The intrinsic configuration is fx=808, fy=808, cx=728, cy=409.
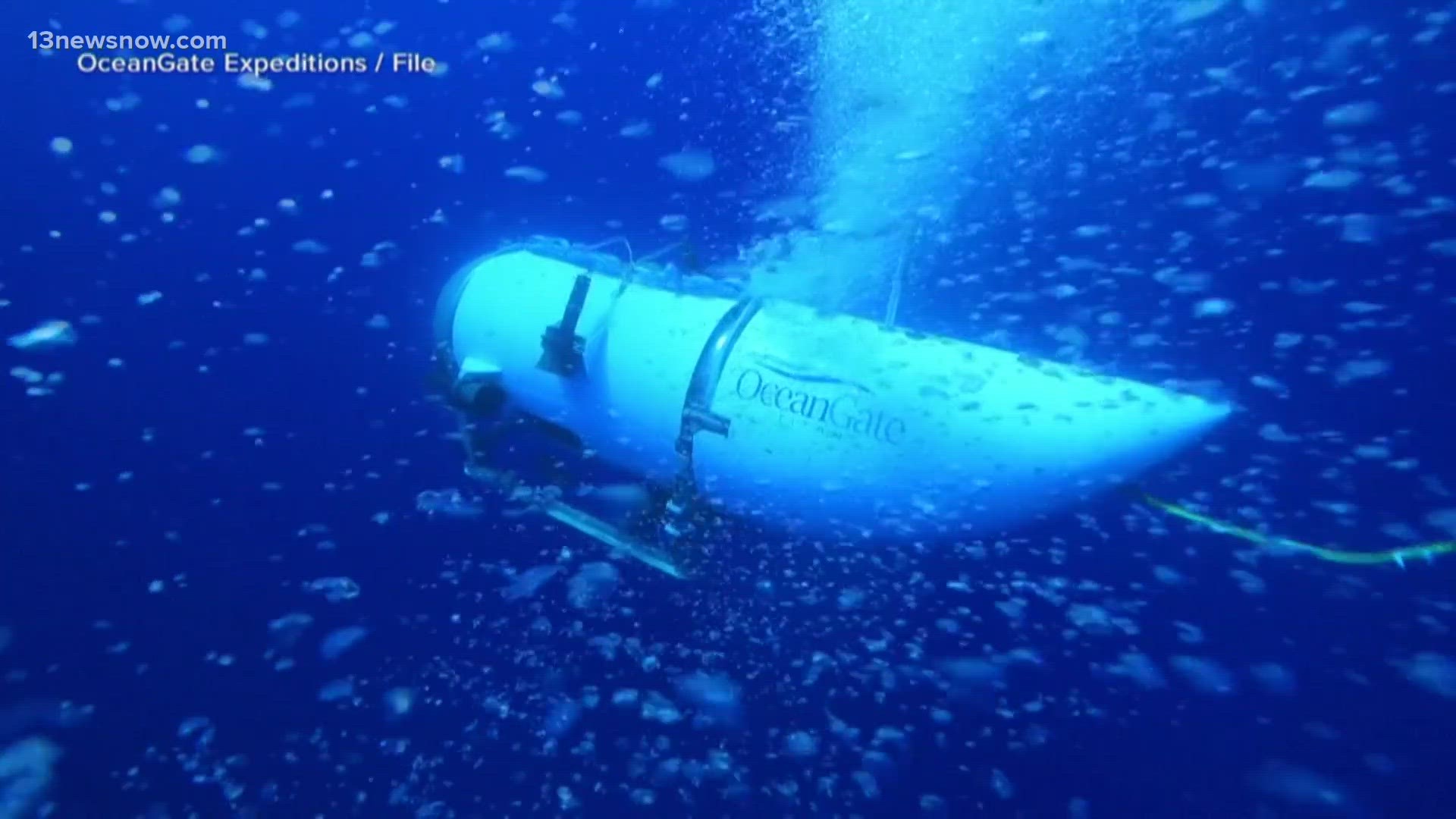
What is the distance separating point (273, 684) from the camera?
16.9 ft

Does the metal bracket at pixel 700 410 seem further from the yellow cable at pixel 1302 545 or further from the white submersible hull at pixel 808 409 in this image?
the yellow cable at pixel 1302 545

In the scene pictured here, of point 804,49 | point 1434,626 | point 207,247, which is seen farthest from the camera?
point 804,49

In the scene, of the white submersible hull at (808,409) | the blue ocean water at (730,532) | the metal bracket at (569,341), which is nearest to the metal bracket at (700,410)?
the white submersible hull at (808,409)

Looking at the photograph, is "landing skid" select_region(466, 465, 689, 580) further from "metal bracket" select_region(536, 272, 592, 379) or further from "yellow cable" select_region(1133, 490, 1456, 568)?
"yellow cable" select_region(1133, 490, 1456, 568)

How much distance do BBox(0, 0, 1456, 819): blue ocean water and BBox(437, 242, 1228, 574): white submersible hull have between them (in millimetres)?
374

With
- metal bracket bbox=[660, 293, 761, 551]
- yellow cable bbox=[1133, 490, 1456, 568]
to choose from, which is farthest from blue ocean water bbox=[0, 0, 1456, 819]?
metal bracket bbox=[660, 293, 761, 551]

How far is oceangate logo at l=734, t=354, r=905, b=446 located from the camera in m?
3.93

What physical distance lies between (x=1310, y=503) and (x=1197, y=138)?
392cm

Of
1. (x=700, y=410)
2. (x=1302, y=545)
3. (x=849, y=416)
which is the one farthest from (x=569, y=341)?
(x=1302, y=545)

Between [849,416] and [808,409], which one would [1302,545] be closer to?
[849,416]

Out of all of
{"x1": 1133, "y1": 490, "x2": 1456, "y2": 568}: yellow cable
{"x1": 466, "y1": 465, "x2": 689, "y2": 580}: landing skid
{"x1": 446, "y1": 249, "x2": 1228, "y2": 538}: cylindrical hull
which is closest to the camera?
{"x1": 1133, "y1": 490, "x2": 1456, "y2": 568}: yellow cable

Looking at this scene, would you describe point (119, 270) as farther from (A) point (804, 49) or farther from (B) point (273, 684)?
(A) point (804, 49)

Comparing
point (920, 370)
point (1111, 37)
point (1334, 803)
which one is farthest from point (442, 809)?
point (1111, 37)

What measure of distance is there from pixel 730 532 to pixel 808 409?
1.36 m
